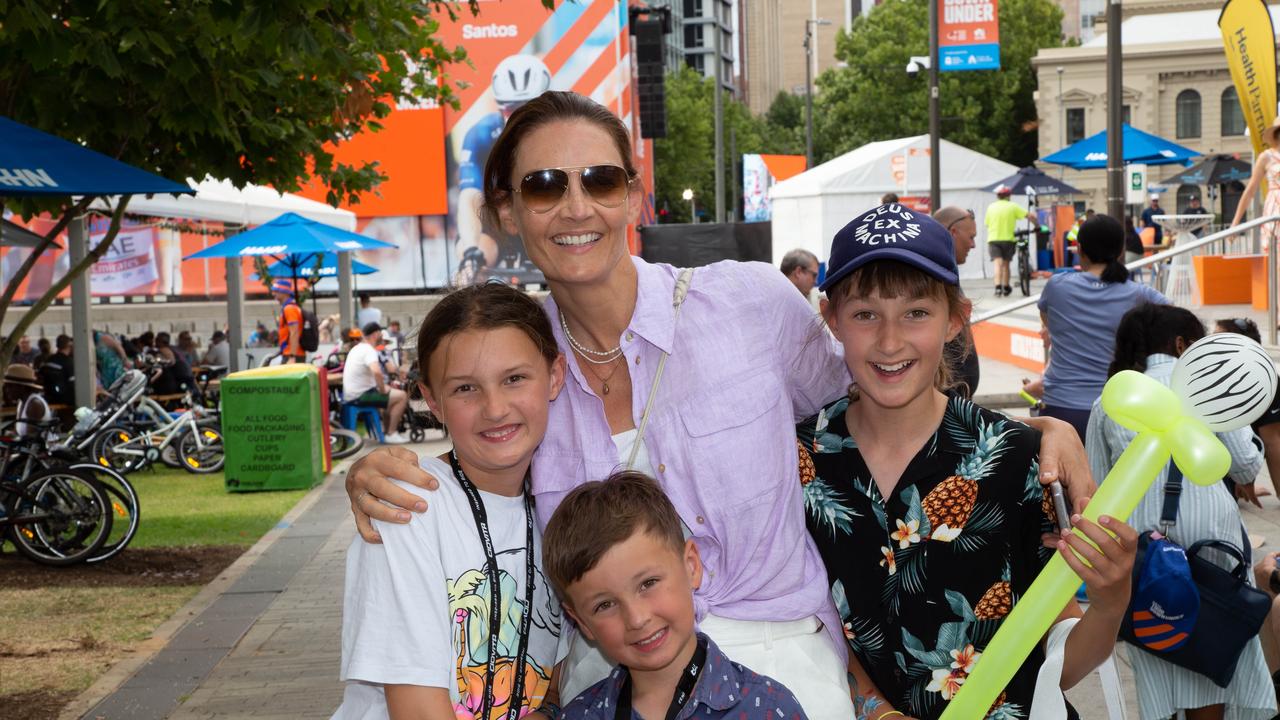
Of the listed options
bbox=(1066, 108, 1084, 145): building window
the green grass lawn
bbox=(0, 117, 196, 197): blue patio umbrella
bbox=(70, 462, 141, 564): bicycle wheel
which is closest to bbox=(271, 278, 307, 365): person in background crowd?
the green grass lawn

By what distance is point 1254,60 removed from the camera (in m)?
15.1

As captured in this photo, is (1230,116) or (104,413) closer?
(104,413)

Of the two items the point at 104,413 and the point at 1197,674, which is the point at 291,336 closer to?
the point at 104,413

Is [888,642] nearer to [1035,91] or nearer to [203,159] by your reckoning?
[203,159]

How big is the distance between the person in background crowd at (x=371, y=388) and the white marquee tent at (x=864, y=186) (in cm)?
1759

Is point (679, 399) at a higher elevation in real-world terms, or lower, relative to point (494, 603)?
higher

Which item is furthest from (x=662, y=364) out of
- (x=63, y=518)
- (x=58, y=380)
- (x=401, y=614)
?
(x=58, y=380)

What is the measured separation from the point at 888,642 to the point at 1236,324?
5647 mm

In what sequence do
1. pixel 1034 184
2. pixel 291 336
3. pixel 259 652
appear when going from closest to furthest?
pixel 259 652
pixel 291 336
pixel 1034 184

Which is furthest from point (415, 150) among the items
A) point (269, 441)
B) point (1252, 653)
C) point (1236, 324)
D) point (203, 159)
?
point (1252, 653)

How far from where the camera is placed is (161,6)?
7.48 m

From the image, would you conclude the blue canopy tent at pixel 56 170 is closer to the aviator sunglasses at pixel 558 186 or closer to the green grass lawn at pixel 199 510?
the green grass lawn at pixel 199 510

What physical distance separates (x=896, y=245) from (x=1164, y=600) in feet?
6.46

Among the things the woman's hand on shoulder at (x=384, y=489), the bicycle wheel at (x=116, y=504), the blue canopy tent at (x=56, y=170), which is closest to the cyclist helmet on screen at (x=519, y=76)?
the bicycle wheel at (x=116, y=504)
